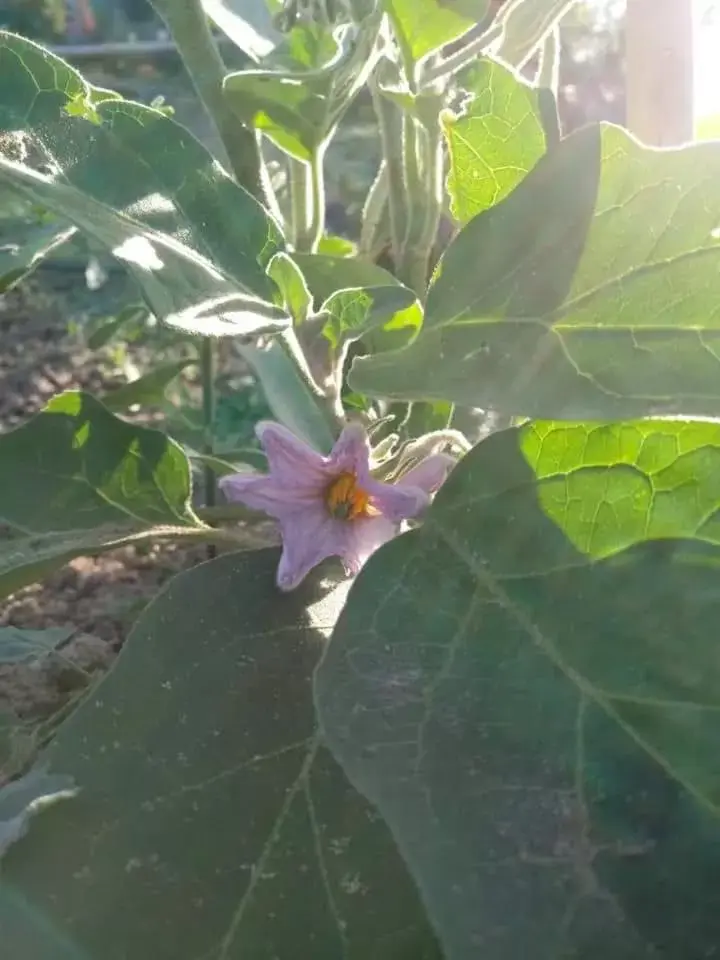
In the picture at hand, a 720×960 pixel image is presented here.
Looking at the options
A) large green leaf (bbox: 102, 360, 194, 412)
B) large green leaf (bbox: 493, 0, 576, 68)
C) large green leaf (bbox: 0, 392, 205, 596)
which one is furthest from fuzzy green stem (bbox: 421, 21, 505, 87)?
large green leaf (bbox: 102, 360, 194, 412)

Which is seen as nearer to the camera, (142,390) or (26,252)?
(26,252)

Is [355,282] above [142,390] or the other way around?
above

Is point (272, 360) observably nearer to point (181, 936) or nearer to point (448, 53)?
point (448, 53)

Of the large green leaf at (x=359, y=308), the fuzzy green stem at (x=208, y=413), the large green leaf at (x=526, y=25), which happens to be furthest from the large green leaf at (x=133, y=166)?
the fuzzy green stem at (x=208, y=413)

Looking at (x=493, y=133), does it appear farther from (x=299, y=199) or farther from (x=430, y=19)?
(x=299, y=199)

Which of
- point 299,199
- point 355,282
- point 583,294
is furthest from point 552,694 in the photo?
point 299,199

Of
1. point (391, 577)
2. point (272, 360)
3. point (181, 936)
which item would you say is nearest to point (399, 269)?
point (272, 360)

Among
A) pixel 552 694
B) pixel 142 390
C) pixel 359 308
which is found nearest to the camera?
pixel 552 694
